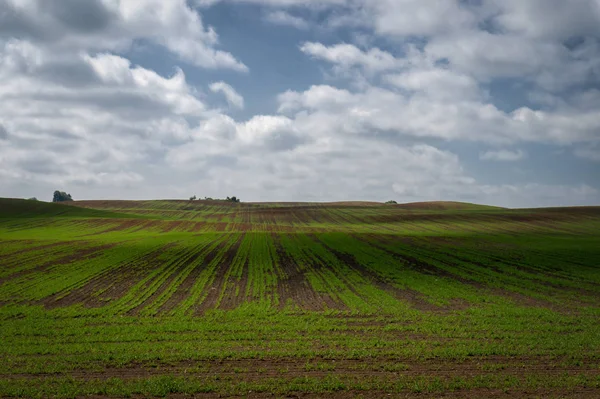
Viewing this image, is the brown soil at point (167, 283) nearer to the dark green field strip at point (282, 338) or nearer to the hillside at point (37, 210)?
the dark green field strip at point (282, 338)

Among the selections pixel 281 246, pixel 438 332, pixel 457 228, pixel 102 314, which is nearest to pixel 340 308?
pixel 438 332

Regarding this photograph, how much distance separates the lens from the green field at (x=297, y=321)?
1540 centimetres

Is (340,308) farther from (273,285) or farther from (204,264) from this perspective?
(204,264)

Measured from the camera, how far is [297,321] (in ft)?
77.1

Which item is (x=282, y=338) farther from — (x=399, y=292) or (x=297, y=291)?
(x=399, y=292)

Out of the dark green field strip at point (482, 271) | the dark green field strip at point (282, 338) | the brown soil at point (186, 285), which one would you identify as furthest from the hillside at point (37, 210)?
the dark green field strip at point (282, 338)

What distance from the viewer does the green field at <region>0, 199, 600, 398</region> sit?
15.4 metres

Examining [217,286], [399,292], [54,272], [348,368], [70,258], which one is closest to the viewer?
[348,368]

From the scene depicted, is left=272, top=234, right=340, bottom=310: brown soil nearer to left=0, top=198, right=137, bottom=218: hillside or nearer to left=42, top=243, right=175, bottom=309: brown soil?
left=42, top=243, right=175, bottom=309: brown soil

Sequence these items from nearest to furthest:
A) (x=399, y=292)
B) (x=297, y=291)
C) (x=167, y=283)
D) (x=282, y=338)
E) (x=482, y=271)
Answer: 1. (x=282, y=338)
2. (x=399, y=292)
3. (x=297, y=291)
4. (x=167, y=283)
5. (x=482, y=271)

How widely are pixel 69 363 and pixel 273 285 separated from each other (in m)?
18.1

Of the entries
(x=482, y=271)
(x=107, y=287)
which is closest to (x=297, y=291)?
(x=107, y=287)

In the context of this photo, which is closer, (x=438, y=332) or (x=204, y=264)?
(x=438, y=332)

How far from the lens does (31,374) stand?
52.3 ft
